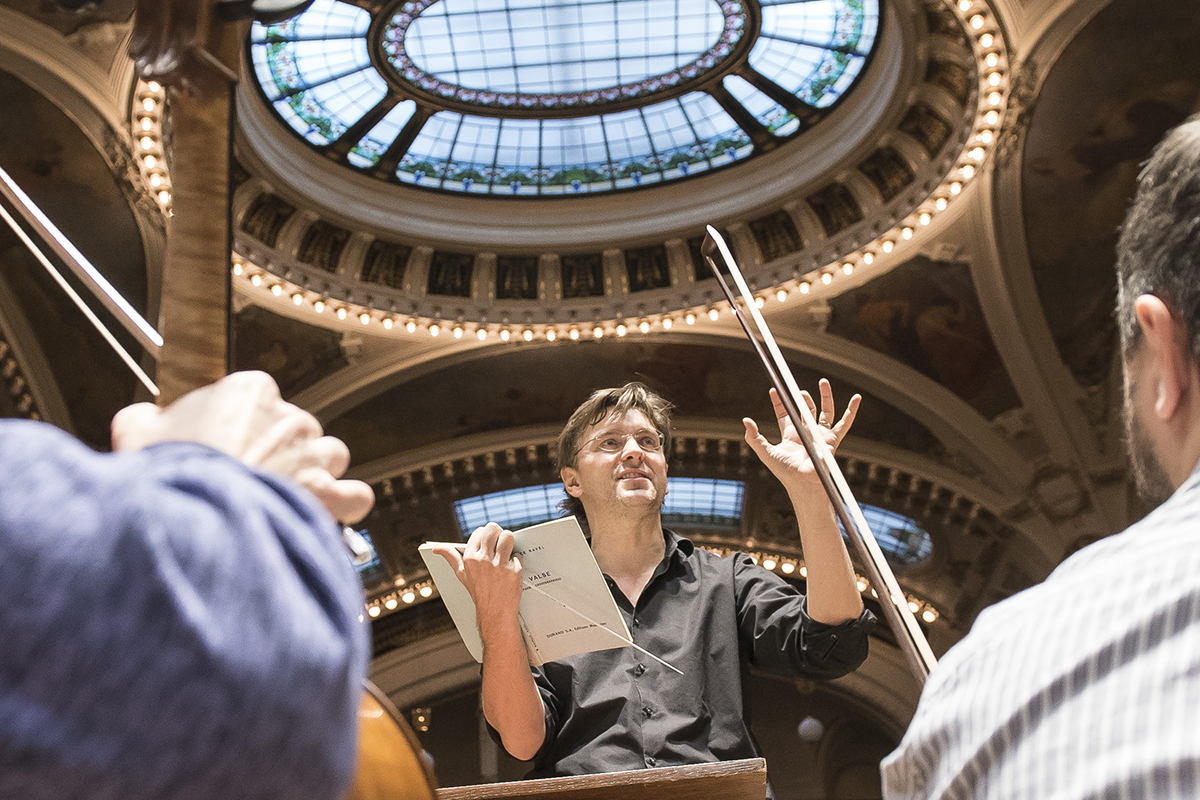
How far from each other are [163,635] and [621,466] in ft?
7.14

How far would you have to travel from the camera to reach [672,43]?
12.0 m

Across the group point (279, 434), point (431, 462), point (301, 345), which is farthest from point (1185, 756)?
point (431, 462)

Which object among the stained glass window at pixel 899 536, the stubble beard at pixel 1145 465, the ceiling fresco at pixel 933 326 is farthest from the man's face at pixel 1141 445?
the stained glass window at pixel 899 536

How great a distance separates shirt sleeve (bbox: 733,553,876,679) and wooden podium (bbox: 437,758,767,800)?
0.50 m

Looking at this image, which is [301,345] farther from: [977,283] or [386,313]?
[977,283]

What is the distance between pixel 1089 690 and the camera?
857 millimetres

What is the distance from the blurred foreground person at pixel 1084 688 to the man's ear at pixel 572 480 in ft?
6.56

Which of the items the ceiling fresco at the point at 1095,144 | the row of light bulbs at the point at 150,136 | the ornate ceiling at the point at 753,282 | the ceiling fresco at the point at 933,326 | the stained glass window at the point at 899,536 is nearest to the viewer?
the row of light bulbs at the point at 150,136

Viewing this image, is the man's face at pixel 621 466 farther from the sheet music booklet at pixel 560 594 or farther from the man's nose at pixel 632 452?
the sheet music booklet at pixel 560 594

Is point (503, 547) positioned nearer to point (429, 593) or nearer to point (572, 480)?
point (572, 480)

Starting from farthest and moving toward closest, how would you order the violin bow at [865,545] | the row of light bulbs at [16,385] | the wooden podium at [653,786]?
the row of light bulbs at [16,385], the wooden podium at [653,786], the violin bow at [865,545]

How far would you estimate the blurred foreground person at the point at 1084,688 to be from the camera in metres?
0.80

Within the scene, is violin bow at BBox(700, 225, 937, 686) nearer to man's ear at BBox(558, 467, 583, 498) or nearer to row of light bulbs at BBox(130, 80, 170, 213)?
man's ear at BBox(558, 467, 583, 498)

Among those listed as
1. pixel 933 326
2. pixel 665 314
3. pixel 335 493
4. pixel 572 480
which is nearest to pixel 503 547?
pixel 572 480
